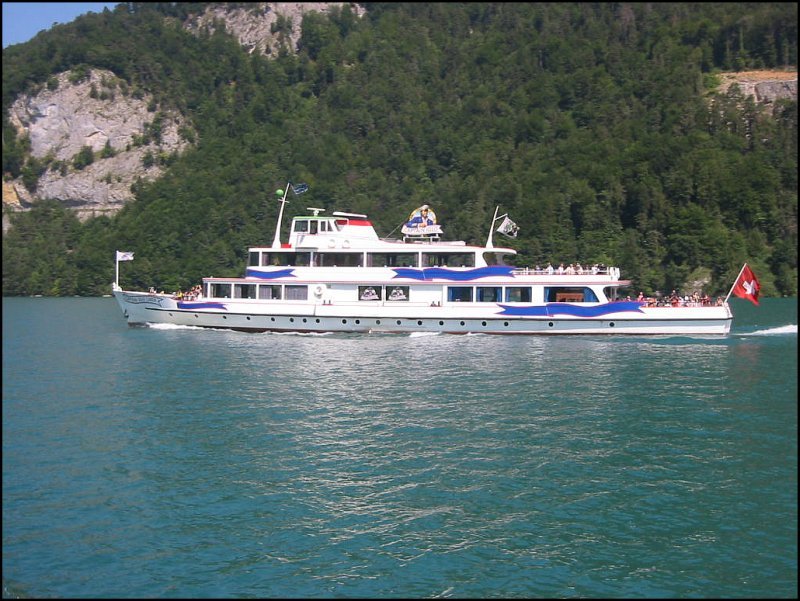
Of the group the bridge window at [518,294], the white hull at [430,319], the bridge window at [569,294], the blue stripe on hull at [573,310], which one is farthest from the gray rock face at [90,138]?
the bridge window at [569,294]

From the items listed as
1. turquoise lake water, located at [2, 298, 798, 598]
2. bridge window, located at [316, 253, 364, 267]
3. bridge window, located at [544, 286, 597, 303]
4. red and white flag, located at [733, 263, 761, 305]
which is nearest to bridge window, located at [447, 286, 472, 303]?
bridge window, located at [544, 286, 597, 303]

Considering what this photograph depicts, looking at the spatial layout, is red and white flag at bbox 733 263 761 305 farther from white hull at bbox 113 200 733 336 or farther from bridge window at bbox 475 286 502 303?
bridge window at bbox 475 286 502 303

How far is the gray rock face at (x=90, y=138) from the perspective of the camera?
558 ft

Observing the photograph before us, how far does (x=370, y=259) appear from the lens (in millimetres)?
48781

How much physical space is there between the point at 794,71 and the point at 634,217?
219 ft

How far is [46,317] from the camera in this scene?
72625mm

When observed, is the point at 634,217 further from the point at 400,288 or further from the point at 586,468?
the point at 586,468

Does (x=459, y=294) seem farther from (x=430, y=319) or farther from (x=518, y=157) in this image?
(x=518, y=157)

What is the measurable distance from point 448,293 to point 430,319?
2.01 meters

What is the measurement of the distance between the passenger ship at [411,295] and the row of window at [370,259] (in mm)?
65

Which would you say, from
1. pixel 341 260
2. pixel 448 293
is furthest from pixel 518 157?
pixel 448 293

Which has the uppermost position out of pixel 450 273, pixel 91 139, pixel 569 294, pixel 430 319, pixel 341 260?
pixel 91 139

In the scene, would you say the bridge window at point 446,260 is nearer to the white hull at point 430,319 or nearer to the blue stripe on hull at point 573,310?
the white hull at point 430,319

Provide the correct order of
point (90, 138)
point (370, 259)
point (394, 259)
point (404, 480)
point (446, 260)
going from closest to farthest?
point (404, 480) < point (446, 260) < point (394, 259) < point (370, 259) < point (90, 138)
